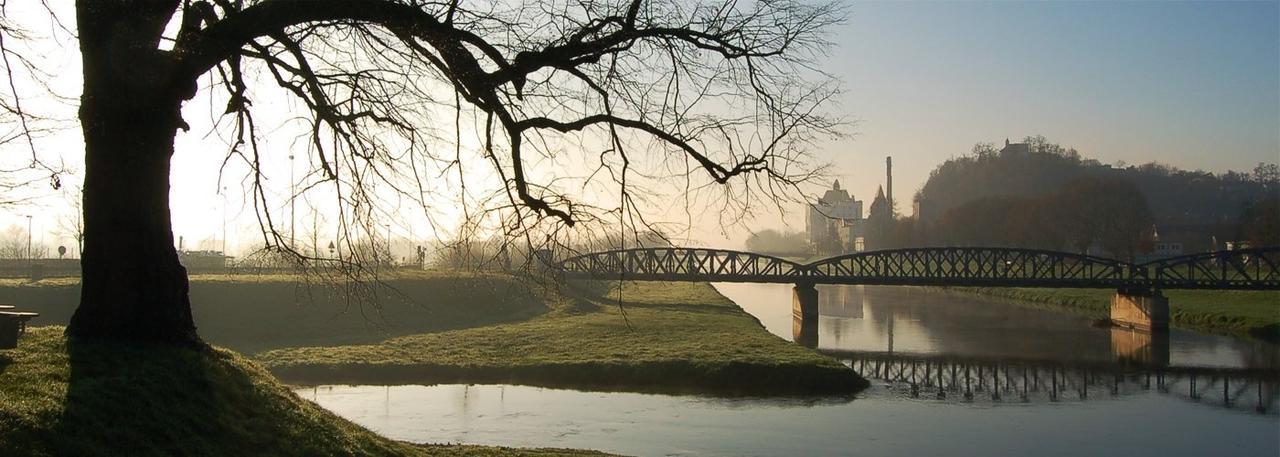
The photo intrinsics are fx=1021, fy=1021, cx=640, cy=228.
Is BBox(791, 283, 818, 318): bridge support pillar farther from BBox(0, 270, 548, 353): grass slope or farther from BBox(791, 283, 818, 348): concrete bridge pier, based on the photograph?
BBox(0, 270, 548, 353): grass slope

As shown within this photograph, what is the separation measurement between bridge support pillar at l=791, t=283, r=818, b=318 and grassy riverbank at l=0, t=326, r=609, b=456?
4672cm

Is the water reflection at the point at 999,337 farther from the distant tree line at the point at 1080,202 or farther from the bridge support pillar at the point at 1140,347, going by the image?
the distant tree line at the point at 1080,202

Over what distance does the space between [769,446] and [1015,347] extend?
86.5 ft

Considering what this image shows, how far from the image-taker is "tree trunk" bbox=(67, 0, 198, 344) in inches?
412

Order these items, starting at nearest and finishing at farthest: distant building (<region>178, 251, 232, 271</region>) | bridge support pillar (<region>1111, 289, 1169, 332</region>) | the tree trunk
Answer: the tree trunk → distant building (<region>178, 251, 232, 271</region>) → bridge support pillar (<region>1111, 289, 1169, 332</region>)

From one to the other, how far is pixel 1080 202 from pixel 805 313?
46.6m

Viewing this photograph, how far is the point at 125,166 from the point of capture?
10.6 meters

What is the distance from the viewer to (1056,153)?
15350 cm

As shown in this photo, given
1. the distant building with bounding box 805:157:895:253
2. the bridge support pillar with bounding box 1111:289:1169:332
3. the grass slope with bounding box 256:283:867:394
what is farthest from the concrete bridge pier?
the distant building with bounding box 805:157:895:253

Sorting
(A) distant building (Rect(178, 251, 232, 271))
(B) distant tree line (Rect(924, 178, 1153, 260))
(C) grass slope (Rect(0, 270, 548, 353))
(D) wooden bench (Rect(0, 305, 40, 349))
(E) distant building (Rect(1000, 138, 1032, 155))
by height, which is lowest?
(C) grass slope (Rect(0, 270, 548, 353))

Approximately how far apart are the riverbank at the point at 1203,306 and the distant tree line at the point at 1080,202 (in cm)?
1163

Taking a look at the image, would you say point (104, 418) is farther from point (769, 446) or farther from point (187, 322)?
point (769, 446)

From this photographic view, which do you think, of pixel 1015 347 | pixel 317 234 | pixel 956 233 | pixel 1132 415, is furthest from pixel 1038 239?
pixel 317 234

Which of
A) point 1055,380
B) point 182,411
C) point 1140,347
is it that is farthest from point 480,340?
point 1140,347
